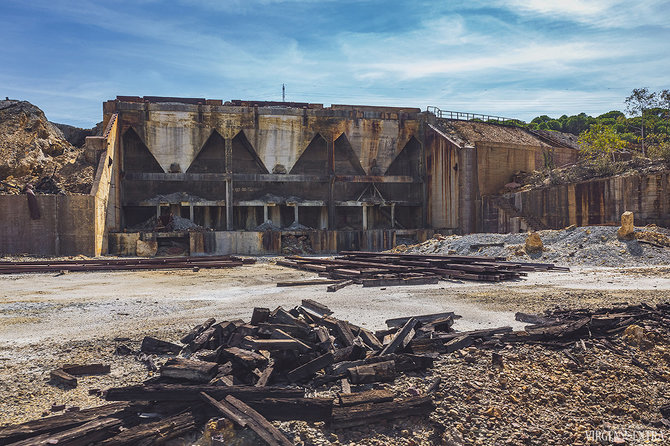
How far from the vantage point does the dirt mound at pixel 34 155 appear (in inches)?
974

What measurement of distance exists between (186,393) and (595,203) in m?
22.3

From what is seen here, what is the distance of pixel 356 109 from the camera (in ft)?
106

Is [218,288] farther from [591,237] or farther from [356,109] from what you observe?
[356,109]

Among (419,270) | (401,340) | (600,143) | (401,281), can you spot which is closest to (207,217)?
(419,270)

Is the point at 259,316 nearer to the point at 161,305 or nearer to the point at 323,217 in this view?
the point at 161,305

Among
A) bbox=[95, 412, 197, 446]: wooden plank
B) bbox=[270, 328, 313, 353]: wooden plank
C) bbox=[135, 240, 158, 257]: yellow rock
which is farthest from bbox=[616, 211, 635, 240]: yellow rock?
bbox=[135, 240, 158, 257]: yellow rock

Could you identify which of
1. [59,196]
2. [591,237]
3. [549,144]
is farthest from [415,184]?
[59,196]

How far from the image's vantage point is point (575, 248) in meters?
17.0

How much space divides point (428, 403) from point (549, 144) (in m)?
37.0

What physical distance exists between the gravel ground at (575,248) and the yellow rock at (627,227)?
234mm

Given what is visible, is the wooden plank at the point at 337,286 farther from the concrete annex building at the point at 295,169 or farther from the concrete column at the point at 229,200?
the concrete column at the point at 229,200

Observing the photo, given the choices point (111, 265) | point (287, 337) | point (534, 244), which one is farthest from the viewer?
point (111, 265)

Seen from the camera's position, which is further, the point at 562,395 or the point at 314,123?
the point at 314,123

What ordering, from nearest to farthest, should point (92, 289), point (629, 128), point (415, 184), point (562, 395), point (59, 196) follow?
point (562, 395) → point (92, 289) → point (59, 196) → point (415, 184) → point (629, 128)
